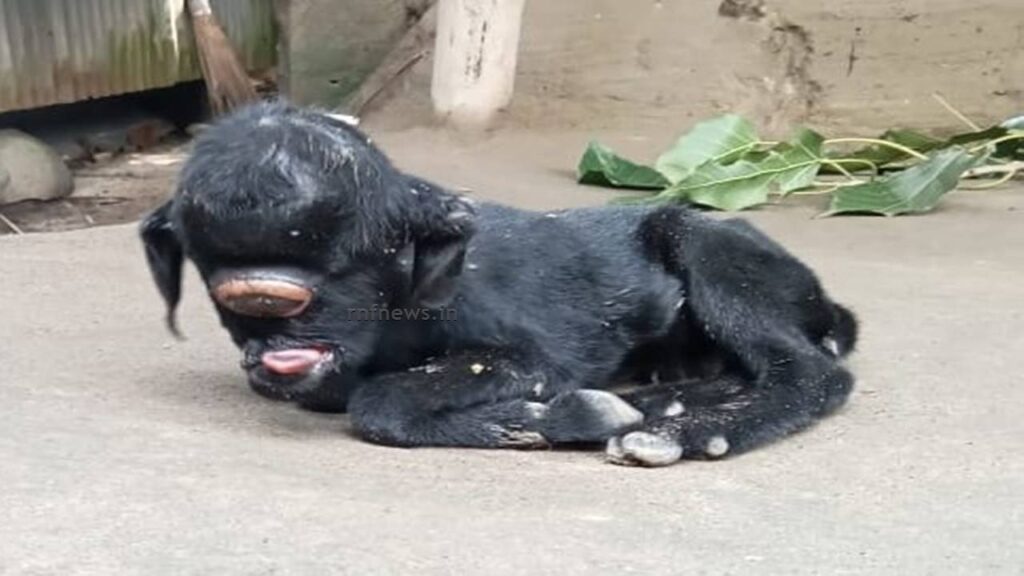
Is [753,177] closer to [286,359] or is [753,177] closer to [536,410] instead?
[536,410]

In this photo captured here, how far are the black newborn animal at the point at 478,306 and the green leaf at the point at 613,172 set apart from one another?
243cm

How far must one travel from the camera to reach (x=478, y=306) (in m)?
3.34

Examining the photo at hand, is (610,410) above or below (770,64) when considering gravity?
above

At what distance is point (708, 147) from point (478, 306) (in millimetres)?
2754

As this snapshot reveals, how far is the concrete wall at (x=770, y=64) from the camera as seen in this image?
707cm

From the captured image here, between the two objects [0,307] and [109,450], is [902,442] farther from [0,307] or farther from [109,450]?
[0,307]

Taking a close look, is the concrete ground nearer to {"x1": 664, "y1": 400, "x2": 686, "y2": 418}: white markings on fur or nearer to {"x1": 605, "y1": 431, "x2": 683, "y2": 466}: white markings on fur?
{"x1": 605, "y1": 431, "x2": 683, "y2": 466}: white markings on fur

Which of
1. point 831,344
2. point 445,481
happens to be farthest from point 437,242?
point 831,344

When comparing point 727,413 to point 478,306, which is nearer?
point 727,413

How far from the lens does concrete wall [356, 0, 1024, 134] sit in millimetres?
7070

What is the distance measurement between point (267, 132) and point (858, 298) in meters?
1.94

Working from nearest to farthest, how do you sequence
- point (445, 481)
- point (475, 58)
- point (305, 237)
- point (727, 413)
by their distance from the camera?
point (445, 481) < point (305, 237) < point (727, 413) < point (475, 58)

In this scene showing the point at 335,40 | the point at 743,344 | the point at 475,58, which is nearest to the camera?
the point at 743,344

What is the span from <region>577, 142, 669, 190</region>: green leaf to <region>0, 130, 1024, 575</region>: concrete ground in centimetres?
185
